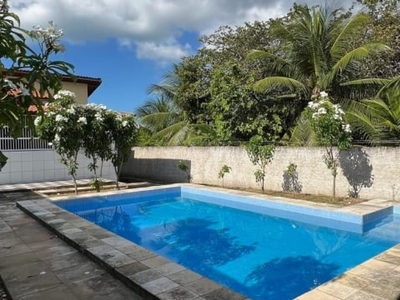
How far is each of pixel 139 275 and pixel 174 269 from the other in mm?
496

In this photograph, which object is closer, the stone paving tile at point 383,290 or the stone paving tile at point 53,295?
the stone paving tile at point 383,290

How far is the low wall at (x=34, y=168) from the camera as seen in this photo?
13.1 m

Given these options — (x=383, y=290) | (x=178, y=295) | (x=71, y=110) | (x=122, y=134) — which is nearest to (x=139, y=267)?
(x=178, y=295)

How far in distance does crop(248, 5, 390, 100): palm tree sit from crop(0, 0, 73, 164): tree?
12260 millimetres

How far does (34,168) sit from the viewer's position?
1362 centimetres

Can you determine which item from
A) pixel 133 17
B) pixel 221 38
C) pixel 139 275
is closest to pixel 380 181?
pixel 139 275

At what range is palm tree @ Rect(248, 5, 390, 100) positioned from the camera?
13.2 meters

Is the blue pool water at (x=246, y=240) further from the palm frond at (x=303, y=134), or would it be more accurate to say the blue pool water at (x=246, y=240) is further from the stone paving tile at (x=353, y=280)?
the palm frond at (x=303, y=134)

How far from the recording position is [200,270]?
5609mm

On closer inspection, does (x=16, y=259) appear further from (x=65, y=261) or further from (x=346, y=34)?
(x=346, y=34)

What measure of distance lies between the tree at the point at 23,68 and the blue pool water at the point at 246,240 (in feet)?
13.0

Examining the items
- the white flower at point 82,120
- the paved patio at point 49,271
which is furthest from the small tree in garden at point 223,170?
the paved patio at point 49,271

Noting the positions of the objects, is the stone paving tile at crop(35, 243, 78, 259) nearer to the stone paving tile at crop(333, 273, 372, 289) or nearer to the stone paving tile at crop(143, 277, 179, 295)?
the stone paving tile at crop(143, 277, 179, 295)

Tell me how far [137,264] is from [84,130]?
6.82 m
